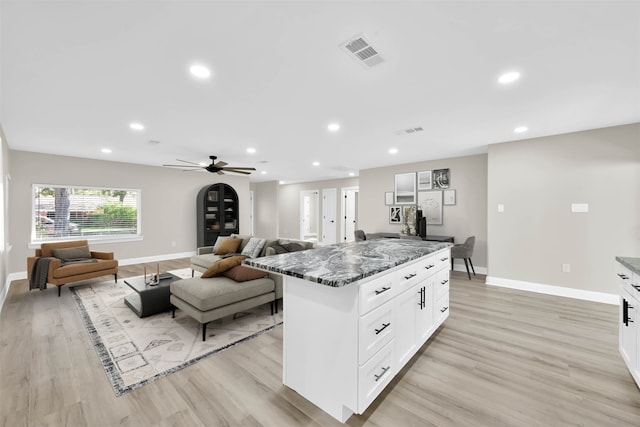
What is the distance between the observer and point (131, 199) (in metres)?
6.64

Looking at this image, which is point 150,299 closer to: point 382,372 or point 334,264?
point 334,264

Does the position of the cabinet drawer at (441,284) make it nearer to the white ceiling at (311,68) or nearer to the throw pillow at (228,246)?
the white ceiling at (311,68)

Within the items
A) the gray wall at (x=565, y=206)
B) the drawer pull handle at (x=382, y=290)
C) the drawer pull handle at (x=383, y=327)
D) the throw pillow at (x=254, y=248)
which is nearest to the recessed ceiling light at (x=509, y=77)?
the drawer pull handle at (x=382, y=290)

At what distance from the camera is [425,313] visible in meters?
2.40

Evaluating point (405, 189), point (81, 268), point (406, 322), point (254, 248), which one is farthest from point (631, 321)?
point (81, 268)

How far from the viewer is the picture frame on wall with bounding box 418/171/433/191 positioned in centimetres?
628

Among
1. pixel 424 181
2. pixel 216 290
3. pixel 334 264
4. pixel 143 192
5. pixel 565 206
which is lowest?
pixel 216 290

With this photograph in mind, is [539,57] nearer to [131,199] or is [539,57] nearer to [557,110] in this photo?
[557,110]

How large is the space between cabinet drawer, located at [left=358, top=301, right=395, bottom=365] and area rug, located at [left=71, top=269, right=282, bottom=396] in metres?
1.56

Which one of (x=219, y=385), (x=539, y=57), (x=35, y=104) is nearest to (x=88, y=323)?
(x=219, y=385)

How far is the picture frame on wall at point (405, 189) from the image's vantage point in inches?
256

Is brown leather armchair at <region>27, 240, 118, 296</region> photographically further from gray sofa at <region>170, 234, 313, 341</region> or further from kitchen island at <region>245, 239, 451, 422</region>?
kitchen island at <region>245, 239, 451, 422</region>

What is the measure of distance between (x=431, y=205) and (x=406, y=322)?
4731 mm

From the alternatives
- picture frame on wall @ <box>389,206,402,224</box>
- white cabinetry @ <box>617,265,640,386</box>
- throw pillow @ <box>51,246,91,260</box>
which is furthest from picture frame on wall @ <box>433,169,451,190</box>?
throw pillow @ <box>51,246,91,260</box>
